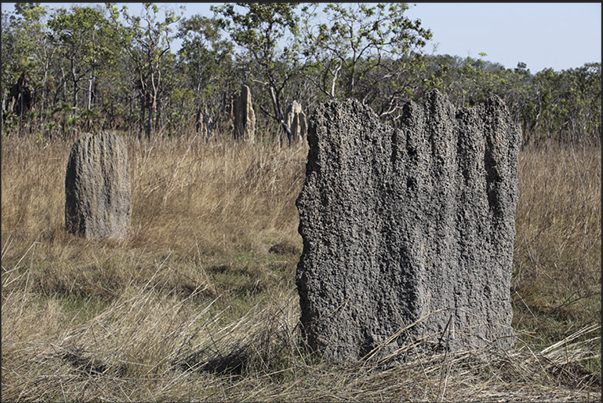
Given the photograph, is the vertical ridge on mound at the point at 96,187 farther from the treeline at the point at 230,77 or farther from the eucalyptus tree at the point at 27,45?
the eucalyptus tree at the point at 27,45

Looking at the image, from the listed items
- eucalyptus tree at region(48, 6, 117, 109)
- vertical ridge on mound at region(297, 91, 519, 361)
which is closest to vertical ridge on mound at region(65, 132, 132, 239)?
vertical ridge on mound at region(297, 91, 519, 361)

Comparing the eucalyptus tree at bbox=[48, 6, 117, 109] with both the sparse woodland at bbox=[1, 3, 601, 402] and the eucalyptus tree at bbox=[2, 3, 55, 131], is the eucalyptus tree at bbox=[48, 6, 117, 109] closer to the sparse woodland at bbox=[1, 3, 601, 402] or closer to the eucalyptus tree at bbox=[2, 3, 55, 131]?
the eucalyptus tree at bbox=[2, 3, 55, 131]

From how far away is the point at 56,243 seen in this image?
4.43 metres

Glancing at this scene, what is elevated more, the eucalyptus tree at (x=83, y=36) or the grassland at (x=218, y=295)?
the eucalyptus tree at (x=83, y=36)

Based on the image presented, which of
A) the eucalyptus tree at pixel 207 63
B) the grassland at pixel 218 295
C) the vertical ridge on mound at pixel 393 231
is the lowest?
the grassland at pixel 218 295

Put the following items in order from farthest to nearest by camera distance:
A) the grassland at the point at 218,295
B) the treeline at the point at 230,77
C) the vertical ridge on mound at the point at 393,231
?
the treeline at the point at 230,77, the vertical ridge on mound at the point at 393,231, the grassland at the point at 218,295

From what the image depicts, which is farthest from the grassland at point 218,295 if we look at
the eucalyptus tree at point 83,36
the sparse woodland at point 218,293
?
the eucalyptus tree at point 83,36

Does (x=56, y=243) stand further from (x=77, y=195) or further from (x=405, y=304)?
(x=405, y=304)

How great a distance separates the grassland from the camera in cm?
214

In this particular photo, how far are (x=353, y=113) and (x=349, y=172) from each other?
0.84 feet

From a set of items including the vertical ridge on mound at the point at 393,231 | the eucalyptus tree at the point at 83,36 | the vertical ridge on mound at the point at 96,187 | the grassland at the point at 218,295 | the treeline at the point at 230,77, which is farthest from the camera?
the eucalyptus tree at the point at 83,36

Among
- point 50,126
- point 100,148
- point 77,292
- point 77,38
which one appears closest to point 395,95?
point 50,126

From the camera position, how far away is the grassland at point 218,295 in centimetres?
214

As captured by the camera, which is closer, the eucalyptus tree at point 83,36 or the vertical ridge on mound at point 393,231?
the vertical ridge on mound at point 393,231
